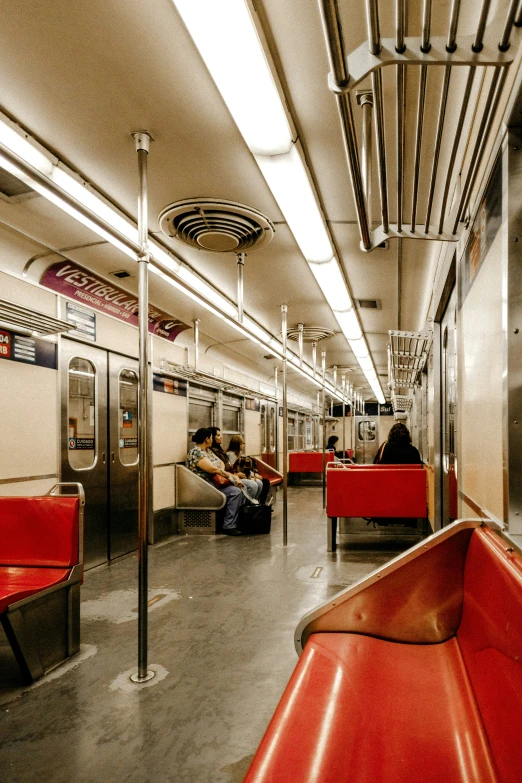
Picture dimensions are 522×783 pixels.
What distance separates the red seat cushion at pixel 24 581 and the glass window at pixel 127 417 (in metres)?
2.77

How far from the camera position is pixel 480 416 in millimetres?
2232

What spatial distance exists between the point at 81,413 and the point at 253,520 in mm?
2919

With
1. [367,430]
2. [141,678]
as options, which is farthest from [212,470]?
[367,430]

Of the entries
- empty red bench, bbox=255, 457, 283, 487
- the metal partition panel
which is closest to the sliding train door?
the metal partition panel

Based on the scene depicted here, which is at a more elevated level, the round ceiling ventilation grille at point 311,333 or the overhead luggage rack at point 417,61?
the round ceiling ventilation grille at point 311,333

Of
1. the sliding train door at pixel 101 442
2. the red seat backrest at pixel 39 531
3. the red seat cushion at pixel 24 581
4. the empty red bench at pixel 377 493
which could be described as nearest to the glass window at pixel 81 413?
the sliding train door at pixel 101 442

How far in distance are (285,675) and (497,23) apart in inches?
117

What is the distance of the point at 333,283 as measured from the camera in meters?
5.11

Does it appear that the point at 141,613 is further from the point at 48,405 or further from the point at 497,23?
the point at 497,23

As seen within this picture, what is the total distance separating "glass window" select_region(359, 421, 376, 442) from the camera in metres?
23.7

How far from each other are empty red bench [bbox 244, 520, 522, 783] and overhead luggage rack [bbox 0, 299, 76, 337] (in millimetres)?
3067

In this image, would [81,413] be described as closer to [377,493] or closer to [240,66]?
[377,493]

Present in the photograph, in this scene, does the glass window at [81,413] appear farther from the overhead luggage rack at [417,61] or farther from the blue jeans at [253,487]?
the overhead luggage rack at [417,61]

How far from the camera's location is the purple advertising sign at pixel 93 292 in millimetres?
4824
